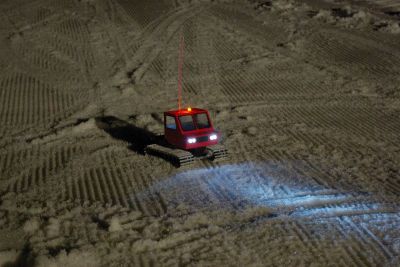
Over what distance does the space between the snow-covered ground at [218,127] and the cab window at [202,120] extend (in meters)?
0.68

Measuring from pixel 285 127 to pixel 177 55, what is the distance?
223 inches

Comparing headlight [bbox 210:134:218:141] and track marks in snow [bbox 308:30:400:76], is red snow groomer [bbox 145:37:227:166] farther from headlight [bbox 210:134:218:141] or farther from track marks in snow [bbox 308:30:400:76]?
track marks in snow [bbox 308:30:400:76]

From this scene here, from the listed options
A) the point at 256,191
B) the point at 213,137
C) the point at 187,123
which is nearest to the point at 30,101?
the point at 187,123

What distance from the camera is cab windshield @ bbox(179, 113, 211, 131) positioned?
9312 millimetres

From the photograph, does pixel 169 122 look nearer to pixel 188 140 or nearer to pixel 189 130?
pixel 189 130

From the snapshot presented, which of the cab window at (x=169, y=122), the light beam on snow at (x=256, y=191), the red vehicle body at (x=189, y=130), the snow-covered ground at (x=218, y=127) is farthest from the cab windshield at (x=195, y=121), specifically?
the light beam on snow at (x=256, y=191)

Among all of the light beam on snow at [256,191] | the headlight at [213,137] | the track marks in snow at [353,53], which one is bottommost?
the track marks in snow at [353,53]

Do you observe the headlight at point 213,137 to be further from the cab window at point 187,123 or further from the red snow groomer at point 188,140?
the cab window at point 187,123

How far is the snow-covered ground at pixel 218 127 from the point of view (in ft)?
22.7

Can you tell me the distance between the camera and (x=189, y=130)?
920 cm

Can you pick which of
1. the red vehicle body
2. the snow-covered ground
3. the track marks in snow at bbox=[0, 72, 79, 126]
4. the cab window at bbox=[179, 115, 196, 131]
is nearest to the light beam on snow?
the snow-covered ground

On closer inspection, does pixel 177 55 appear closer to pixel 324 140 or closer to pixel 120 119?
pixel 120 119

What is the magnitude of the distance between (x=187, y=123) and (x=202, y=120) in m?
0.28

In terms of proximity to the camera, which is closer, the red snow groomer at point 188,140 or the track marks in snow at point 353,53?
the red snow groomer at point 188,140
